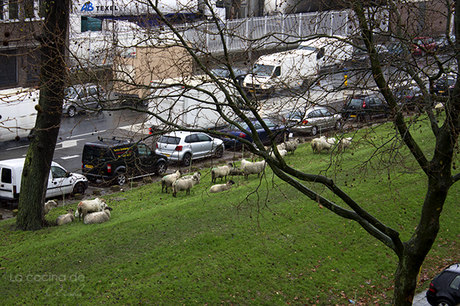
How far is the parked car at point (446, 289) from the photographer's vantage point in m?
9.61

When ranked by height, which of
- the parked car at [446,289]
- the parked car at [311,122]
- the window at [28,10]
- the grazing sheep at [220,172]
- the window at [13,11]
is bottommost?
the parked car at [446,289]

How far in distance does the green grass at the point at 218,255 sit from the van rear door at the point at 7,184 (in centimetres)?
229

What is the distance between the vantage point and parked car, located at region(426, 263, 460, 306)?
9.61 meters

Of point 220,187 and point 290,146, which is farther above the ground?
point 290,146

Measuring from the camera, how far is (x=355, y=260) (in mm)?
12133

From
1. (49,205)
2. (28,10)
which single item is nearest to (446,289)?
(28,10)

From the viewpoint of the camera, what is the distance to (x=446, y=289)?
9.73m

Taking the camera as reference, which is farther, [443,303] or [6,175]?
[6,175]

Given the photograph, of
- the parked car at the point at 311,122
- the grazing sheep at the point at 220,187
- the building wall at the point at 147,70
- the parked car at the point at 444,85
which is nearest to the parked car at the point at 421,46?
the parked car at the point at 444,85

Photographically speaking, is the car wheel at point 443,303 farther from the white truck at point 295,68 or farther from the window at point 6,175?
the window at point 6,175

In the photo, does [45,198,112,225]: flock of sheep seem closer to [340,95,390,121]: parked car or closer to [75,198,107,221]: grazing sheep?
[75,198,107,221]: grazing sheep

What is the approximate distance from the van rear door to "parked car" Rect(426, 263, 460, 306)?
1453cm

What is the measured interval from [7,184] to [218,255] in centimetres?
967

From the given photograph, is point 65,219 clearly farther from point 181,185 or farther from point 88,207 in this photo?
point 181,185
